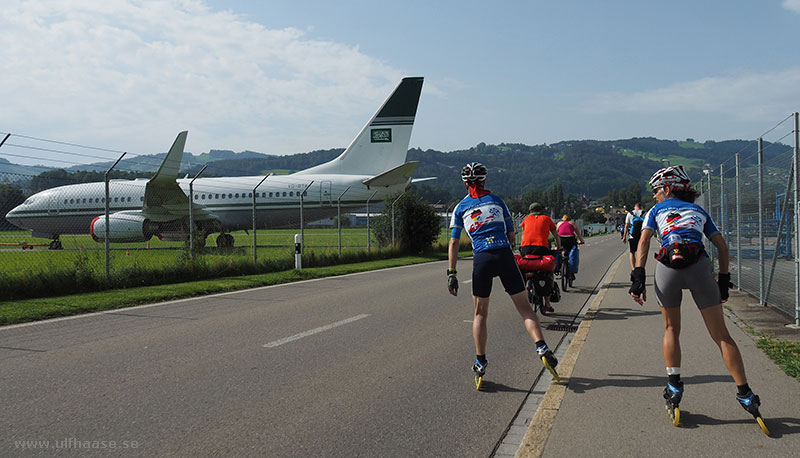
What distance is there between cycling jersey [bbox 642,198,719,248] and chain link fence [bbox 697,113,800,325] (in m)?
4.36

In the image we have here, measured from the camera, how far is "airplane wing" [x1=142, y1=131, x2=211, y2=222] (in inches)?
906

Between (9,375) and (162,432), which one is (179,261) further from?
(162,432)

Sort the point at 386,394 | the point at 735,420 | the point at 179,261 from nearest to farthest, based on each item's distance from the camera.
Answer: the point at 735,420 < the point at 386,394 < the point at 179,261

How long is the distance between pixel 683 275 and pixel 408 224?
77.0 ft

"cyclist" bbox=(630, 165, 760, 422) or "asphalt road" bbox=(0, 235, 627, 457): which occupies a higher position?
"cyclist" bbox=(630, 165, 760, 422)

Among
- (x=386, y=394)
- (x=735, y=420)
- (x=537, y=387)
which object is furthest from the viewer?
(x=537, y=387)

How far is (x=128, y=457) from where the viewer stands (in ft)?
12.0

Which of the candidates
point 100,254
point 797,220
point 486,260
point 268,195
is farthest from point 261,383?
point 268,195

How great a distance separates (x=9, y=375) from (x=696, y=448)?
5.73m

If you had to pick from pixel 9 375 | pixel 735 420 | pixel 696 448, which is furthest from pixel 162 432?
pixel 735 420

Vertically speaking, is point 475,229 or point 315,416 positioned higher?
point 475,229

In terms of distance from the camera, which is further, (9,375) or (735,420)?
(9,375)

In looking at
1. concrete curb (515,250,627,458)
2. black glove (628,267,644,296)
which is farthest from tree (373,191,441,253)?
black glove (628,267,644,296)

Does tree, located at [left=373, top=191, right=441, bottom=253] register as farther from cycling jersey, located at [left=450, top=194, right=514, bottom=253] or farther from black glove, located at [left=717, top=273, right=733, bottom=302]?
black glove, located at [left=717, top=273, right=733, bottom=302]
